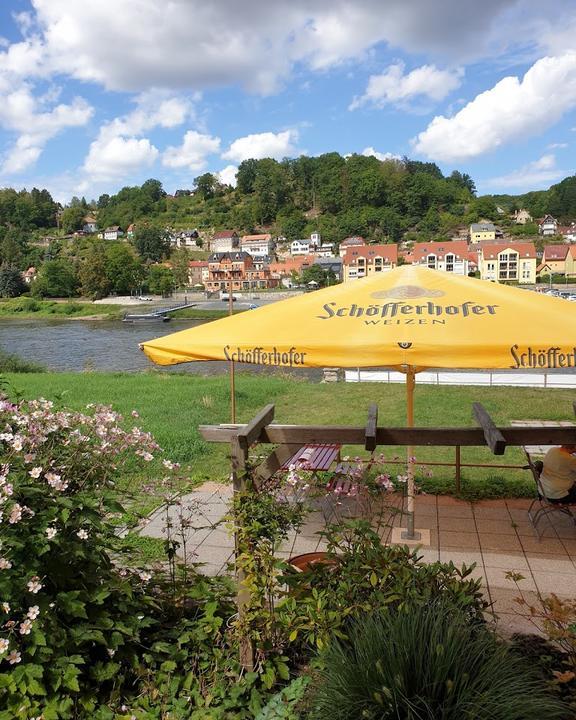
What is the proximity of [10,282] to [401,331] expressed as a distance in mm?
85827

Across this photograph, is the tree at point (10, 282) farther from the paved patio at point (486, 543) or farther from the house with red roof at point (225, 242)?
the paved patio at point (486, 543)

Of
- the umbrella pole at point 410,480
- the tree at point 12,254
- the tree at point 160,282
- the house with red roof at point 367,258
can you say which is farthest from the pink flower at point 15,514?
the tree at point 12,254

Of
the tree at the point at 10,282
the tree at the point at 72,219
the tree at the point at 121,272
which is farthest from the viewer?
the tree at the point at 72,219

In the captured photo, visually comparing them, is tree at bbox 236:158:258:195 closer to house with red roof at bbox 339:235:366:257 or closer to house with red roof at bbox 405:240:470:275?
house with red roof at bbox 339:235:366:257

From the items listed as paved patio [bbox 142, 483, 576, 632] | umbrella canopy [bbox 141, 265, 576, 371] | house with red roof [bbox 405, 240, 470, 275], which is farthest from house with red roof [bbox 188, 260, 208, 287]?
umbrella canopy [bbox 141, 265, 576, 371]

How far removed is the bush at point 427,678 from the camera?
64.5 inches

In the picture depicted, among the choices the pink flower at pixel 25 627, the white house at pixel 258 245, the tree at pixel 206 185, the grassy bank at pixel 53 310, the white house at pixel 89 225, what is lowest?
the grassy bank at pixel 53 310

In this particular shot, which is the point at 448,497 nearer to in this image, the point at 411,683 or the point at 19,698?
the point at 411,683

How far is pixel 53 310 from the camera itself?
220ft

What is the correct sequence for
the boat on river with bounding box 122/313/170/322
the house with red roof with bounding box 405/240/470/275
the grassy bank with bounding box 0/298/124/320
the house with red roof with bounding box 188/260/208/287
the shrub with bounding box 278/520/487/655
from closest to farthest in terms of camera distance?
the shrub with bounding box 278/520/487/655 < the boat on river with bounding box 122/313/170/322 < the grassy bank with bounding box 0/298/124/320 < the house with red roof with bounding box 405/240/470/275 < the house with red roof with bounding box 188/260/208/287

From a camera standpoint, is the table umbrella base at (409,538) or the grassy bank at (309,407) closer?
the table umbrella base at (409,538)

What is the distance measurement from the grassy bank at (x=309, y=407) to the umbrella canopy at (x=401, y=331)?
243 centimetres

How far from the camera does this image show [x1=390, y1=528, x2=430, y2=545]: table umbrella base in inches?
159

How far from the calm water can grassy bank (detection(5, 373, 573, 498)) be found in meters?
6.32
